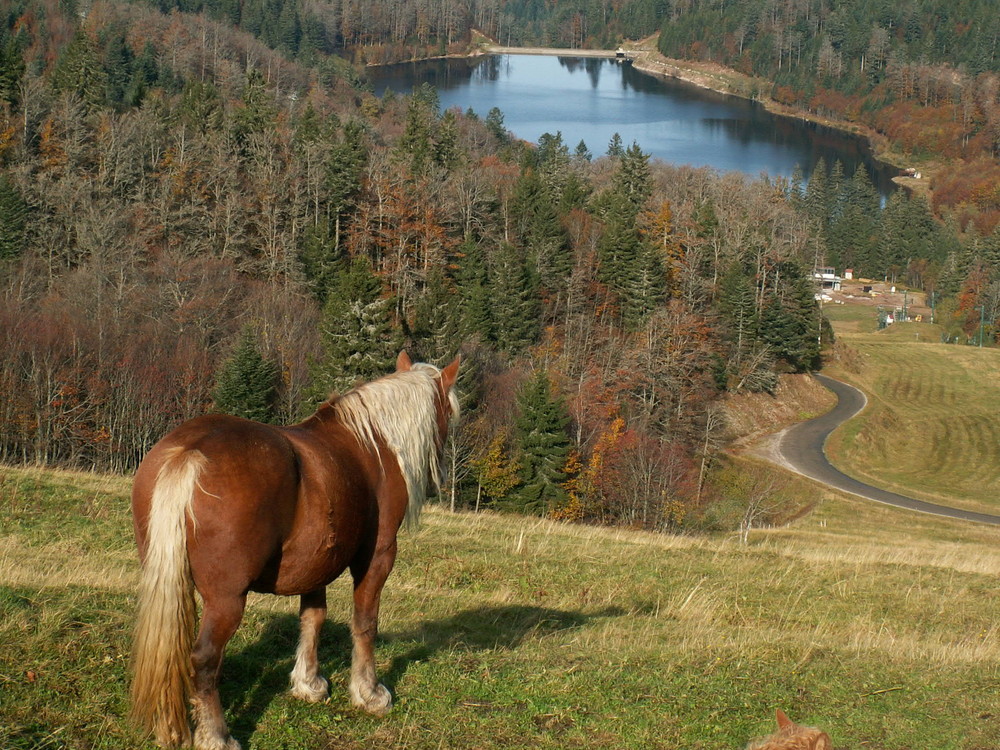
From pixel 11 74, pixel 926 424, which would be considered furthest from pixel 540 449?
pixel 11 74

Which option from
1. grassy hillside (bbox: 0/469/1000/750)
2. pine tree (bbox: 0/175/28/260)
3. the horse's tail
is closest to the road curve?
grassy hillside (bbox: 0/469/1000/750)

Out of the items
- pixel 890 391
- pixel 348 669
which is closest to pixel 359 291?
pixel 348 669

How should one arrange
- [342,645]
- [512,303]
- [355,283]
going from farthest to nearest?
1. [512,303]
2. [355,283]
3. [342,645]

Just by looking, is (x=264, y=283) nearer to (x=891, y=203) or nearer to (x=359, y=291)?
(x=359, y=291)

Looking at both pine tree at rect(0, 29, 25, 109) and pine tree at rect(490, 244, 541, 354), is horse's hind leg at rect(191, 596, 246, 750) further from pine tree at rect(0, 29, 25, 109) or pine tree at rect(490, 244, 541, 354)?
pine tree at rect(0, 29, 25, 109)

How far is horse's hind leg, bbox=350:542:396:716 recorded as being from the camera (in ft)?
20.7

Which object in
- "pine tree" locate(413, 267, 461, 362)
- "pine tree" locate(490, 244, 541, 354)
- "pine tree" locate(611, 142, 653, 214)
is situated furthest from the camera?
"pine tree" locate(611, 142, 653, 214)

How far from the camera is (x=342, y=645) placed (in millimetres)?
7535

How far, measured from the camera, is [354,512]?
606 centimetres

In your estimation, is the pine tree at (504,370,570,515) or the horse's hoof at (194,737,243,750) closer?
the horse's hoof at (194,737,243,750)

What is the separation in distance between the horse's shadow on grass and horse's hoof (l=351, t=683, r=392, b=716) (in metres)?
0.15

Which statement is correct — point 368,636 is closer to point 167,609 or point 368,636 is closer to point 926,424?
point 167,609

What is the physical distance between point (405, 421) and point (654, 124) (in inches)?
6730

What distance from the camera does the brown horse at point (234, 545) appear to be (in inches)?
208
